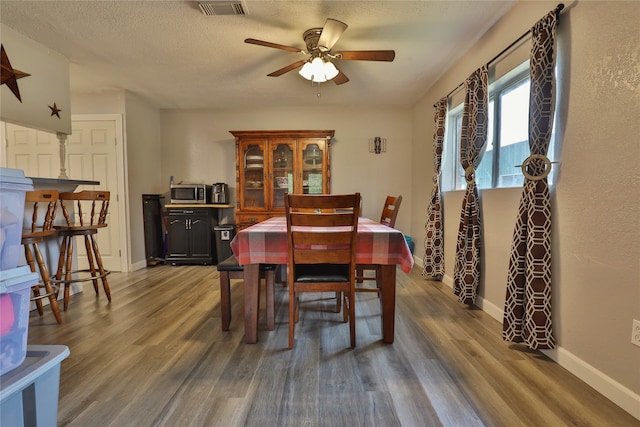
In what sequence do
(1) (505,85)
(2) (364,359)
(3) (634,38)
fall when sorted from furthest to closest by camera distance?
(1) (505,85)
(2) (364,359)
(3) (634,38)

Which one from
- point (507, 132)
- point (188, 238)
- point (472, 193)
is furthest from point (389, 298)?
point (188, 238)

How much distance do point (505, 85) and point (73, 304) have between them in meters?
4.06

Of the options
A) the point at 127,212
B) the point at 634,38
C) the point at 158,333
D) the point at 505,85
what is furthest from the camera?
the point at 127,212

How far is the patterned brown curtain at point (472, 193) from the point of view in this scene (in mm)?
2354

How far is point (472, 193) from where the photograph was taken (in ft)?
8.02

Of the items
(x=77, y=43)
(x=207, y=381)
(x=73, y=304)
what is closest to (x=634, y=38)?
(x=207, y=381)

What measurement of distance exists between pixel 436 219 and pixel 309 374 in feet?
7.61

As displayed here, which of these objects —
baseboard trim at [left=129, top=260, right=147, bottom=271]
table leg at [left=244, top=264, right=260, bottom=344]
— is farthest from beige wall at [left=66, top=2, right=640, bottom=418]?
baseboard trim at [left=129, top=260, right=147, bottom=271]

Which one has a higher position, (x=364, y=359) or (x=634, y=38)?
(x=634, y=38)

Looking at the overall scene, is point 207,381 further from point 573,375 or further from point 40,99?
point 40,99

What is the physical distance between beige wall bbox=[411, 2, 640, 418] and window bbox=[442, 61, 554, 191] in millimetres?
432

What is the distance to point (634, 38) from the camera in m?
1.25

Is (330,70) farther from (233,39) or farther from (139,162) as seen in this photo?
(139,162)

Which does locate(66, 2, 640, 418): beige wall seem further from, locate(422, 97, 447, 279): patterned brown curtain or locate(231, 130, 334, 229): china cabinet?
locate(231, 130, 334, 229): china cabinet
